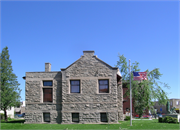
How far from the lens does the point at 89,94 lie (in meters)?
26.5

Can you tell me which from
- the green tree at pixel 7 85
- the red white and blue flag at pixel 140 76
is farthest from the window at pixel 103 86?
the green tree at pixel 7 85

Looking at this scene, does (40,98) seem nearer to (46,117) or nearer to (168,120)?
(46,117)

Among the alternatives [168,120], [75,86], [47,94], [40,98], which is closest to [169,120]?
[168,120]

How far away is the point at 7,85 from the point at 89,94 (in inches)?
709

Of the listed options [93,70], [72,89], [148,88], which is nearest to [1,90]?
[72,89]

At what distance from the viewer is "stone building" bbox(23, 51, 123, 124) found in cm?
2614

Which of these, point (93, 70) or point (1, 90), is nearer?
point (93, 70)

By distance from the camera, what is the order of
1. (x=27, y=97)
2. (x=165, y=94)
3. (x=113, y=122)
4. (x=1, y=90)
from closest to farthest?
(x=113, y=122) → (x=27, y=97) → (x=1, y=90) → (x=165, y=94)

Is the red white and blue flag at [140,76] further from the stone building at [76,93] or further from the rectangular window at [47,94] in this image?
the rectangular window at [47,94]

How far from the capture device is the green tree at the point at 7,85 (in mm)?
37438

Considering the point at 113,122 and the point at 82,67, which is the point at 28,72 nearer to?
the point at 82,67

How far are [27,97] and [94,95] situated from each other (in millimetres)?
8206

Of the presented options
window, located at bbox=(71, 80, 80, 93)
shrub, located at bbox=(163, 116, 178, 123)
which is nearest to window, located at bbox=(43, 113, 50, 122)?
window, located at bbox=(71, 80, 80, 93)

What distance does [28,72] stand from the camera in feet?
92.5
